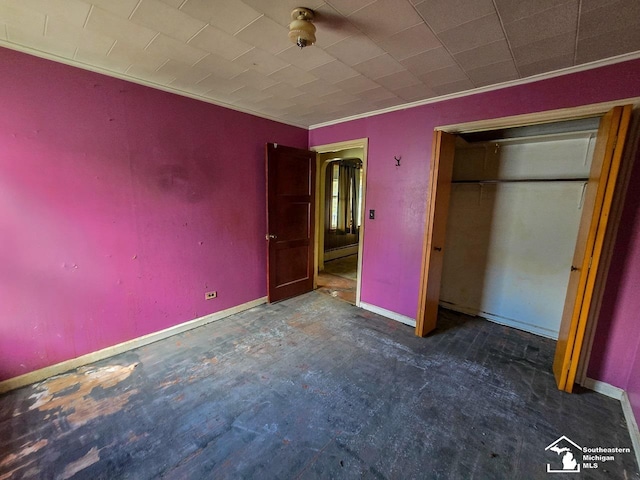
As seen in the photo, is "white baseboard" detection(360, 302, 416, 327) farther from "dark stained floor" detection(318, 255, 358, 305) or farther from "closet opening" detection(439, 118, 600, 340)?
"closet opening" detection(439, 118, 600, 340)

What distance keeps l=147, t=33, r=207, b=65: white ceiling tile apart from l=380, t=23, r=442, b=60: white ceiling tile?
1289mm

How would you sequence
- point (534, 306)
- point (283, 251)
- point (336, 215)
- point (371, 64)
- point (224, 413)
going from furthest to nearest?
point (336, 215)
point (283, 251)
point (534, 306)
point (371, 64)
point (224, 413)

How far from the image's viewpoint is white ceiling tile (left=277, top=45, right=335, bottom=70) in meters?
1.81

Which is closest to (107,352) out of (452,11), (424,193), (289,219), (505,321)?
(289,219)

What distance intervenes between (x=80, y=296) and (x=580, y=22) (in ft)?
12.7

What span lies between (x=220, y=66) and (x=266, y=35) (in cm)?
61

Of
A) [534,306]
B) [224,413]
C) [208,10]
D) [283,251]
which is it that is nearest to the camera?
[208,10]

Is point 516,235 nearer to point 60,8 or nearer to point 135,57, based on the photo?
point 135,57

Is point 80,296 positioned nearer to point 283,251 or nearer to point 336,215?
point 283,251

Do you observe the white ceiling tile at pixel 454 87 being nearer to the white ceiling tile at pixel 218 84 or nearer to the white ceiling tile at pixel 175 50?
the white ceiling tile at pixel 218 84

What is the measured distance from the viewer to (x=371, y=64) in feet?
6.47

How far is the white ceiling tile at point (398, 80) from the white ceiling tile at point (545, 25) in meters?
0.71

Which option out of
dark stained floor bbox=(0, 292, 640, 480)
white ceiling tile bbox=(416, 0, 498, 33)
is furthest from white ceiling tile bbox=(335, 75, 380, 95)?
dark stained floor bbox=(0, 292, 640, 480)

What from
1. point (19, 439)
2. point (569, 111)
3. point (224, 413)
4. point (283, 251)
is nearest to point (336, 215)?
point (283, 251)
